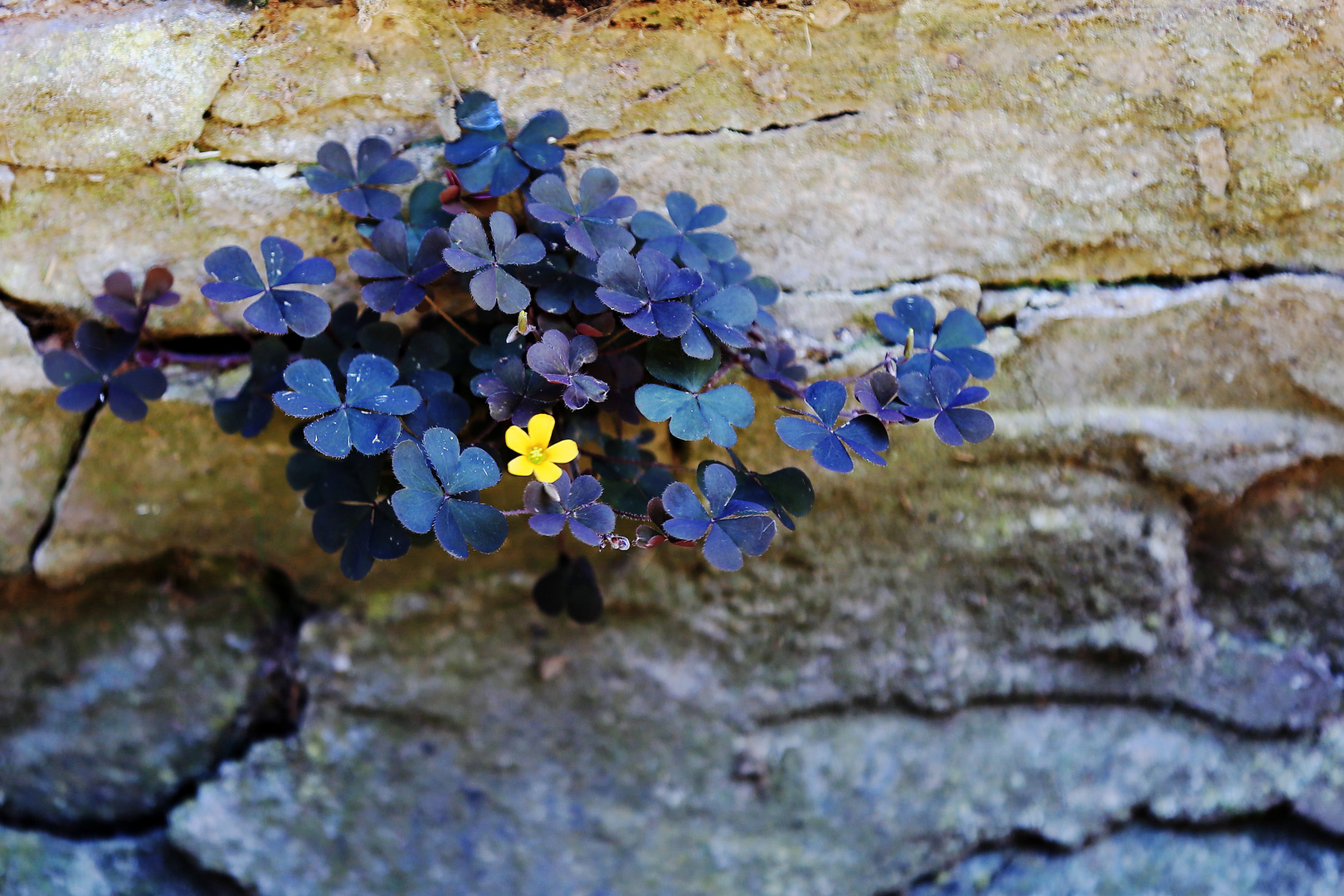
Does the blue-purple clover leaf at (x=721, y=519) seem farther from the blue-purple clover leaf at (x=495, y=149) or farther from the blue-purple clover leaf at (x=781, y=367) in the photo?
the blue-purple clover leaf at (x=495, y=149)

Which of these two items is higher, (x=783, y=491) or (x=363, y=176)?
(x=363, y=176)

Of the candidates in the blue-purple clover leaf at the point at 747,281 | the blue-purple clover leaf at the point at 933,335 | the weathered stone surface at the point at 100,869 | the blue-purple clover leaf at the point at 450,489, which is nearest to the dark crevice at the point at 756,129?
A: the blue-purple clover leaf at the point at 747,281

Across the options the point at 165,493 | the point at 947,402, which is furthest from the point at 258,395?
the point at 947,402

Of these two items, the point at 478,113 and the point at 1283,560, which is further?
the point at 1283,560

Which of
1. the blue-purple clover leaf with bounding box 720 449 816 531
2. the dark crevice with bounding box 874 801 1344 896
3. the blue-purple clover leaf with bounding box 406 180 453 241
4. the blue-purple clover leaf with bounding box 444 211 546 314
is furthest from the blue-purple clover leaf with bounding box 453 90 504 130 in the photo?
the dark crevice with bounding box 874 801 1344 896

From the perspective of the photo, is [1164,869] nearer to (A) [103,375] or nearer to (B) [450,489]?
(B) [450,489]

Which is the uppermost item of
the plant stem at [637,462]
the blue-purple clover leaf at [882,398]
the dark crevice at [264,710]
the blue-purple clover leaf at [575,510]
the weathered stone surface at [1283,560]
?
the blue-purple clover leaf at [882,398]
